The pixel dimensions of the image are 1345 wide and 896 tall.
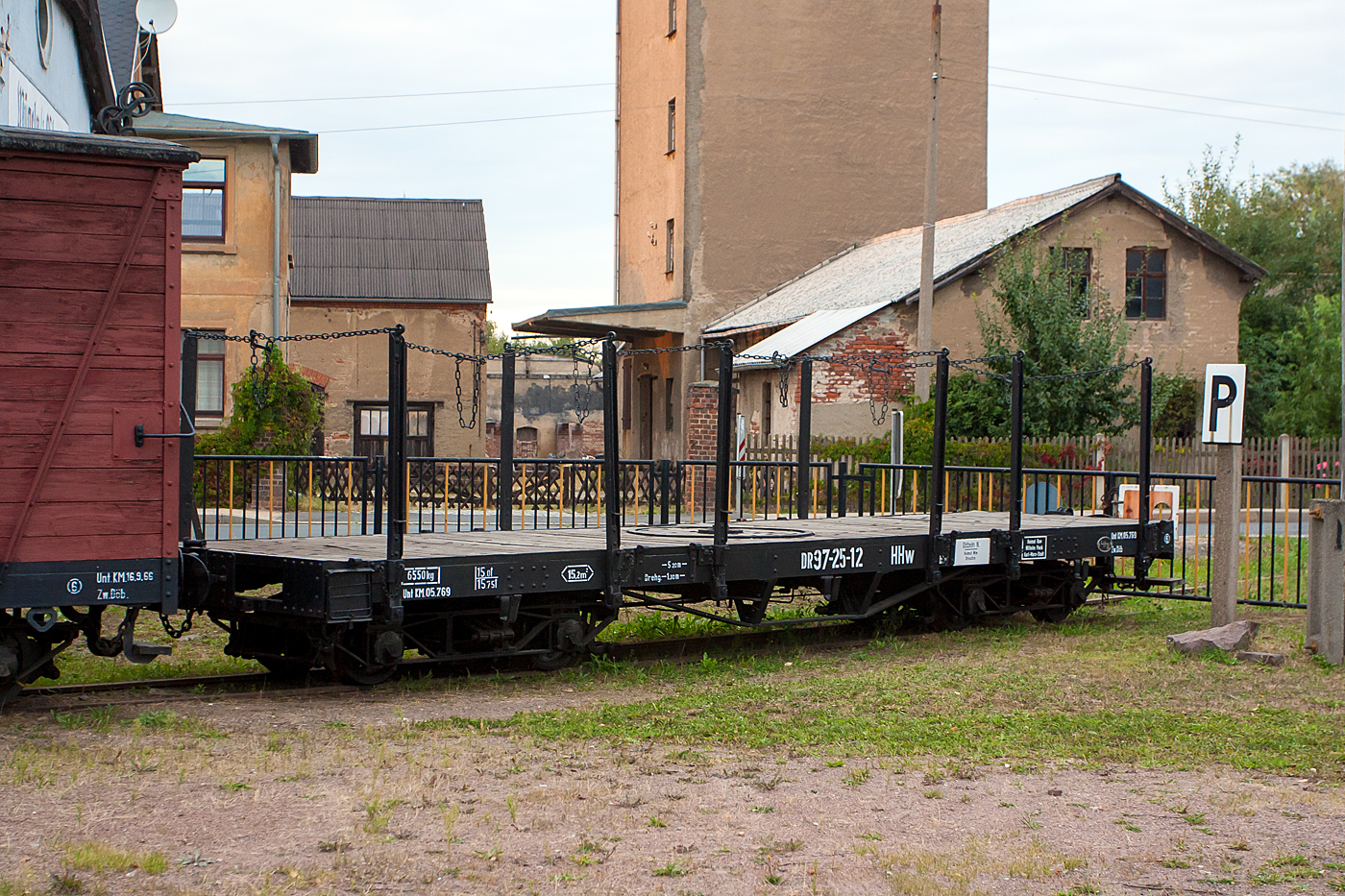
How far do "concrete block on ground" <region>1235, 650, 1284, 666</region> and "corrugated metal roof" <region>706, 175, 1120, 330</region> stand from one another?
1688 centimetres

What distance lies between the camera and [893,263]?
103 ft

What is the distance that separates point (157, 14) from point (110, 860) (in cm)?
978

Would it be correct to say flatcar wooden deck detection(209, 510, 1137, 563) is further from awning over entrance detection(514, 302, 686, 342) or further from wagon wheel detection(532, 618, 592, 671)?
awning over entrance detection(514, 302, 686, 342)

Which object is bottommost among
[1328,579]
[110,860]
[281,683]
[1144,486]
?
[281,683]

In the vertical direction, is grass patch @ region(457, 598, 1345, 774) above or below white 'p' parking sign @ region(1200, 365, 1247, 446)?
below

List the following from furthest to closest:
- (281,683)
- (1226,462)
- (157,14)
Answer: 1. (157,14)
2. (1226,462)
3. (281,683)

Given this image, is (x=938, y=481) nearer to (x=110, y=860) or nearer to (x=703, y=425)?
(x=110, y=860)

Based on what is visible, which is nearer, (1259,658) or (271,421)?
(1259,658)

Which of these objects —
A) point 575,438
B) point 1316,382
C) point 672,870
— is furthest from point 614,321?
point 672,870

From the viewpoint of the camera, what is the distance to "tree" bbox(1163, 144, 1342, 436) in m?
42.0

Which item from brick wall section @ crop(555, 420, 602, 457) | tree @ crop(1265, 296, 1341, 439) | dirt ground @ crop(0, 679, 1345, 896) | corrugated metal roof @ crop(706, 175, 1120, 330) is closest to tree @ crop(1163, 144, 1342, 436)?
tree @ crop(1265, 296, 1341, 439)

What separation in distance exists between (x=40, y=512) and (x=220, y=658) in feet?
12.0

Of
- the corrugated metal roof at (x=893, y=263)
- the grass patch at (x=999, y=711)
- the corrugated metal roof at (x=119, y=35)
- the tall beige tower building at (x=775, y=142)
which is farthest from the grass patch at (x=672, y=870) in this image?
the tall beige tower building at (x=775, y=142)

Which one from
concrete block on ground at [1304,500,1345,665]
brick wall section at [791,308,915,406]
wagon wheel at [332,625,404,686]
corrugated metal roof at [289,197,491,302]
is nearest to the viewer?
wagon wheel at [332,625,404,686]
